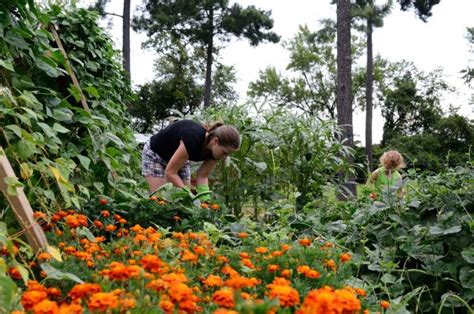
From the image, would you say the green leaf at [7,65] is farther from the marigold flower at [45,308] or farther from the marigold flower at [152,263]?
Result: the marigold flower at [45,308]

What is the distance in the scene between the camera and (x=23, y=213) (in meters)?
1.84

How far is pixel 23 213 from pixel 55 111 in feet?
2.40

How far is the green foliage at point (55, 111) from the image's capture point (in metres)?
2.05

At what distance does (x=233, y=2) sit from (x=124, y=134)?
17262 millimetres

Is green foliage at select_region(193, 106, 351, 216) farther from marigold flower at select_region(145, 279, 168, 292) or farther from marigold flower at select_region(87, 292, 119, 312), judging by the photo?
marigold flower at select_region(87, 292, 119, 312)

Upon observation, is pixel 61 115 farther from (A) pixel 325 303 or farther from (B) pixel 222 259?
(A) pixel 325 303

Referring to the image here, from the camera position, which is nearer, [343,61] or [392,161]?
[392,161]

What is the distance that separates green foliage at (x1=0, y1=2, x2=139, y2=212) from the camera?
205 cm

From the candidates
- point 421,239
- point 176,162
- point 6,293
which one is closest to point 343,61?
point 176,162

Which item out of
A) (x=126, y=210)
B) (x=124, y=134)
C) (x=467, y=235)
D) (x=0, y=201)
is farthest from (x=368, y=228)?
(x=124, y=134)

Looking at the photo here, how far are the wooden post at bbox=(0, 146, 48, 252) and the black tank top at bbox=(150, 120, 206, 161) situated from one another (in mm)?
1462

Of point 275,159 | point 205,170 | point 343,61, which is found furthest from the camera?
point 343,61

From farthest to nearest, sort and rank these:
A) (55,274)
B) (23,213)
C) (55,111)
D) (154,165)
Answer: (154,165)
(55,111)
(23,213)
(55,274)

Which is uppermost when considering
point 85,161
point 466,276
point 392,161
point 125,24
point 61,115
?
point 125,24
